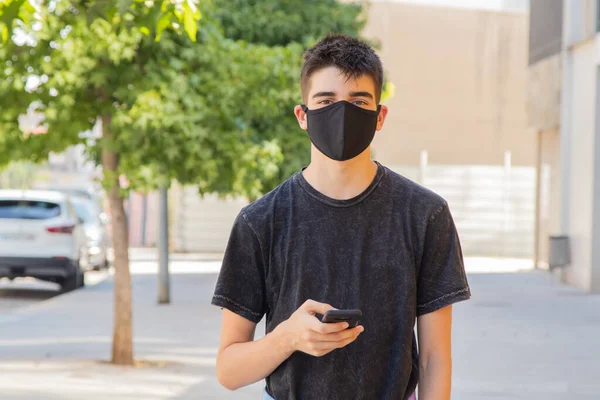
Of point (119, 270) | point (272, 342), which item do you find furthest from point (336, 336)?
point (119, 270)

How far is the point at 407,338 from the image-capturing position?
2.73m

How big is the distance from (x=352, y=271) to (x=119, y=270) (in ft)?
25.0

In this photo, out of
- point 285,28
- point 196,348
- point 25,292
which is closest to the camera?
point 196,348

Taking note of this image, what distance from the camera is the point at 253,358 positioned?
9.06 ft

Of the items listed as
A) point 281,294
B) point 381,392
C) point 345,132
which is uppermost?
point 345,132

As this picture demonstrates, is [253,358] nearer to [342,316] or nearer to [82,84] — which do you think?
[342,316]

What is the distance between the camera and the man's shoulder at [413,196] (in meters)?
2.81

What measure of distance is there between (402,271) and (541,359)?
806 centimetres

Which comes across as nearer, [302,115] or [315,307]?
[315,307]

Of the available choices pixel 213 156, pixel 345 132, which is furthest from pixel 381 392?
pixel 213 156

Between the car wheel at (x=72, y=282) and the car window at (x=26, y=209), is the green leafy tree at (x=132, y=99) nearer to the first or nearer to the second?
the car window at (x=26, y=209)

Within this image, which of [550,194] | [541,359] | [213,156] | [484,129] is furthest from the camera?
[484,129]

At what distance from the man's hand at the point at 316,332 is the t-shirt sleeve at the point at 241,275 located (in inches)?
10.7

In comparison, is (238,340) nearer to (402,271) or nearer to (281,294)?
(281,294)
